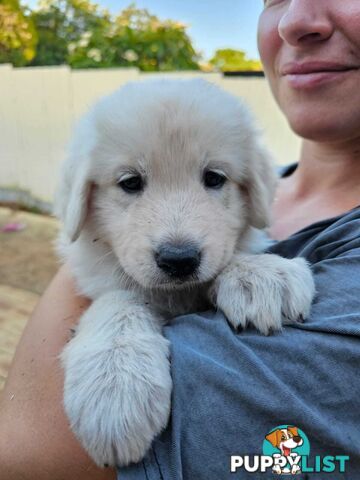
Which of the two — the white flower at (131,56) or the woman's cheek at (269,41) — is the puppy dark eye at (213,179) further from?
the white flower at (131,56)

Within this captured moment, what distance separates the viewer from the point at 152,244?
1652mm

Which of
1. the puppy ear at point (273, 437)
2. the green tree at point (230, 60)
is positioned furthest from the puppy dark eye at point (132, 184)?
the green tree at point (230, 60)

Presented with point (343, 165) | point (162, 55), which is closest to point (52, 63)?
point (162, 55)

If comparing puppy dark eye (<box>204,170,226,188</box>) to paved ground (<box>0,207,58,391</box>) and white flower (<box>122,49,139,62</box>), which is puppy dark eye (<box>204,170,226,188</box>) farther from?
white flower (<box>122,49,139,62</box>)

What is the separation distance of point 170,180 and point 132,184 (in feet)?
0.51

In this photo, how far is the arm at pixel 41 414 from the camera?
4.57 ft

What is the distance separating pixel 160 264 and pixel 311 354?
1.91 feet

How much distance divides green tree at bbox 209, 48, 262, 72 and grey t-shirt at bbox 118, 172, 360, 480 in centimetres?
942

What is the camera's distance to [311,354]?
1.25 m

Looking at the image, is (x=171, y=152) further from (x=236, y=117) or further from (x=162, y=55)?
(x=162, y=55)

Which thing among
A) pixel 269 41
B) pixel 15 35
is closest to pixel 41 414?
pixel 269 41

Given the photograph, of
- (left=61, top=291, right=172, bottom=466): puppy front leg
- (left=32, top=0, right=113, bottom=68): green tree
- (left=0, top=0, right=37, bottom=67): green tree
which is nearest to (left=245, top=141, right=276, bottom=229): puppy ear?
(left=61, top=291, right=172, bottom=466): puppy front leg

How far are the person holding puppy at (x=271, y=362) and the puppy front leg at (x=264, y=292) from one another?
0.04 m

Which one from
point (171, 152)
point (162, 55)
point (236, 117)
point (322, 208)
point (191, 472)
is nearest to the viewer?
point (191, 472)
